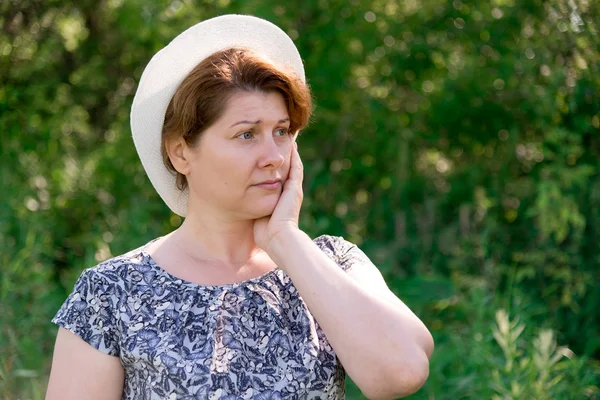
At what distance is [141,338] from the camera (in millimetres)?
2111

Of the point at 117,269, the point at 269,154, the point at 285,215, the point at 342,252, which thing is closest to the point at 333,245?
the point at 342,252

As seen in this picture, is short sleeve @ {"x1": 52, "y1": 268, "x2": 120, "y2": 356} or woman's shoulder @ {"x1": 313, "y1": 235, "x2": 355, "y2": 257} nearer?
short sleeve @ {"x1": 52, "y1": 268, "x2": 120, "y2": 356}

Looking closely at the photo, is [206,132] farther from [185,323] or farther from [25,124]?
[25,124]

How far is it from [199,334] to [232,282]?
19cm

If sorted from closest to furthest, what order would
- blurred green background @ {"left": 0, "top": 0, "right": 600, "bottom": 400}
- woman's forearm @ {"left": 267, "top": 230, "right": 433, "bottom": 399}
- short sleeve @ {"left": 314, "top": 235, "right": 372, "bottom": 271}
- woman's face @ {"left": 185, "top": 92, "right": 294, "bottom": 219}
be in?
woman's forearm @ {"left": 267, "top": 230, "right": 433, "bottom": 399} < woman's face @ {"left": 185, "top": 92, "right": 294, "bottom": 219} < short sleeve @ {"left": 314, "top": 235, "right": 372, "bottom": 271} < blurred green background @ {"left": 0, "top": 0, "right": 600, "bottom": 400}

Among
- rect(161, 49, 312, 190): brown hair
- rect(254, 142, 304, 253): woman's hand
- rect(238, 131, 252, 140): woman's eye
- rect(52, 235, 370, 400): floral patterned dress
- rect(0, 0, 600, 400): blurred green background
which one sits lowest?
rect(0, 0, 600, 400): blurred green background

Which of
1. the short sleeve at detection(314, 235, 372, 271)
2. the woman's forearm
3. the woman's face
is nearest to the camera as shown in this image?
the woman's forearm

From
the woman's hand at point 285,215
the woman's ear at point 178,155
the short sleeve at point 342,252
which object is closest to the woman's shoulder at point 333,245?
the short sleeve at point 342,252

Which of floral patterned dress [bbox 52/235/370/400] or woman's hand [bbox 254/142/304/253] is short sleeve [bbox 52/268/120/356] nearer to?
floral patterned dress [bbox 52/235/370/400]

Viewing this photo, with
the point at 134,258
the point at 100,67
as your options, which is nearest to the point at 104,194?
the point at 100,67

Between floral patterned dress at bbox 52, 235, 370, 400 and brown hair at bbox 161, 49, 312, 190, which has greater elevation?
brown hair at bbox 161, 49, 312, 190

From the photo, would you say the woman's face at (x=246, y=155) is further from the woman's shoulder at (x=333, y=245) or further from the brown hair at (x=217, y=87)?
the woman's shoulder at (x=333, y=245)

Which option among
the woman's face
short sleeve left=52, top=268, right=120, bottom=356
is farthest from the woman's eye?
short sleeve left=52, top=268, right=120, bottom=356

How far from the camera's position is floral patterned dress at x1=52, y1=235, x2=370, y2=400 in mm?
2084
